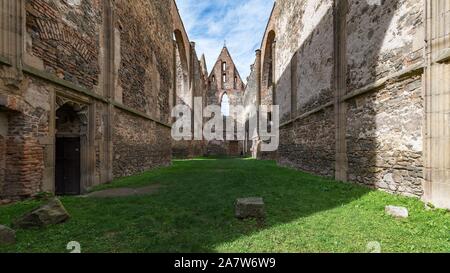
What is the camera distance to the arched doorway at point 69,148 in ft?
22.1

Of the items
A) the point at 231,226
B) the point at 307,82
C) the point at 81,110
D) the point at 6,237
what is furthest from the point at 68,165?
the point at 307,82

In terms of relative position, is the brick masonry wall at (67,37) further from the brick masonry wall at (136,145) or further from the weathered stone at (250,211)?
the weathered stone at (250,211)

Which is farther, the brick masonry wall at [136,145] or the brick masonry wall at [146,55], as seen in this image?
the brick masonry wall at [146,55]

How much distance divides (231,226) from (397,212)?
276 cm

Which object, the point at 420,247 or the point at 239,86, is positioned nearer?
the point at 420,247

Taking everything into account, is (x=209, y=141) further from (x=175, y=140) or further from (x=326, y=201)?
(x=326, y=201)

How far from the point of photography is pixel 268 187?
642cm

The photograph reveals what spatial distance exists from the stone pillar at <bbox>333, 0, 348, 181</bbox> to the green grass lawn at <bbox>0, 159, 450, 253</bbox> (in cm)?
201

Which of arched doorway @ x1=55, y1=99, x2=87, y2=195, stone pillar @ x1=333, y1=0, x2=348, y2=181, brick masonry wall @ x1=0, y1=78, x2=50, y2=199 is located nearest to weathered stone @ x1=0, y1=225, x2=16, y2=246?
brick masonry wall @ x1=0, y1=78, x2=50, y2=199

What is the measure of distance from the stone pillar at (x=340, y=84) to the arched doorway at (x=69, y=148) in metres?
7.94

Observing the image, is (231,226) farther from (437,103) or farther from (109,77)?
(109,77)

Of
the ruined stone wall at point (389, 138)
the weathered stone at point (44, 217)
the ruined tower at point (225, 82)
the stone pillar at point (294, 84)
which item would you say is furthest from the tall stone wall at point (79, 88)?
the ruined tower at point (225, 82)

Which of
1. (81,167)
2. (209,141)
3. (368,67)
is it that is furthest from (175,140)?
(368,67)

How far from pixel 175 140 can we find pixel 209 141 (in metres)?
9.69
